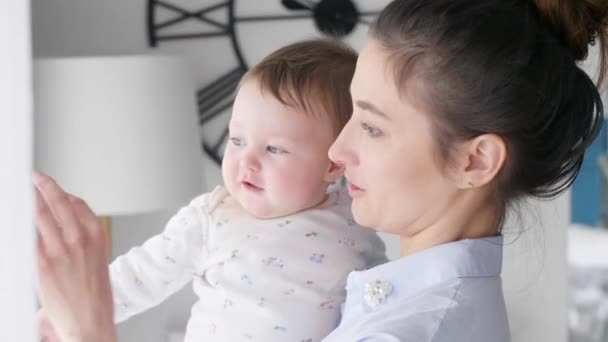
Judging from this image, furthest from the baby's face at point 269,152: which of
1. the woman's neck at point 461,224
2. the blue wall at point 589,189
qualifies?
the blue wall at point 589,189

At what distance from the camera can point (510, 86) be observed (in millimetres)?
690

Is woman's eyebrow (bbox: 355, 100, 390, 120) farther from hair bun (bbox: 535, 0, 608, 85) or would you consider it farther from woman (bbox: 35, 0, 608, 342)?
hair bun (bbox: 535, 0, 608, 85)

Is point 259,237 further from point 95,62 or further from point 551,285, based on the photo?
point 551,285

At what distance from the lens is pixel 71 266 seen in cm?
67

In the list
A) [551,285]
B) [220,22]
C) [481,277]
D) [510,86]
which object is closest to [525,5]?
[510,86]

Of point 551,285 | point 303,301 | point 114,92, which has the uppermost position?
point 114,92

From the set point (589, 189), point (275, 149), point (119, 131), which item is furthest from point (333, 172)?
point (589, 189)

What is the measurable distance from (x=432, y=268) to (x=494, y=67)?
147 millimetres

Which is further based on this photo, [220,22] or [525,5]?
[220,22]

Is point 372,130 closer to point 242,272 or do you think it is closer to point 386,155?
point 386,155

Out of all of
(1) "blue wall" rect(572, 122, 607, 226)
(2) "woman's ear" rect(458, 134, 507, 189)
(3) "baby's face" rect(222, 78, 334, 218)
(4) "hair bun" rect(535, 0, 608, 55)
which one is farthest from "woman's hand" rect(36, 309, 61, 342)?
(1) "blue wall" rect(572, 122, 607, 226)

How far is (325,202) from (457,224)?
13cm

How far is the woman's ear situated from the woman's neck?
2 cm

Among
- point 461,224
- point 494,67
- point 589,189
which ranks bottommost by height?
point 589,189
